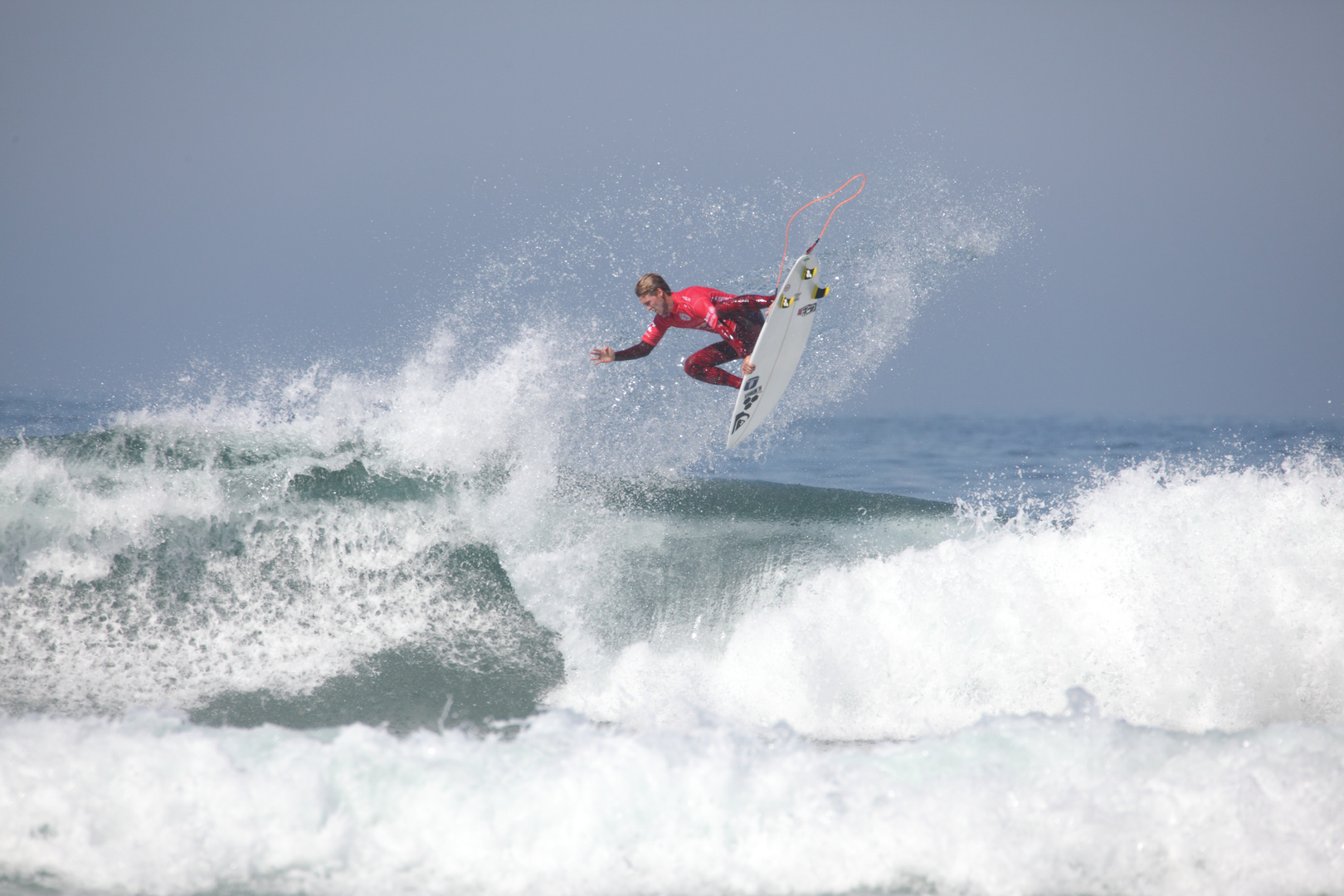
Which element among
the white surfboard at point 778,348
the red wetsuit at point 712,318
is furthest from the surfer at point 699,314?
the white surfboard at point 778,348

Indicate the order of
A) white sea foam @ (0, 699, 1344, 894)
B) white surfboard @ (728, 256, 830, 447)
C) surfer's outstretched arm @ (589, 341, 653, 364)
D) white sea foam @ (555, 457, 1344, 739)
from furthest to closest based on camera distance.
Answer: white surfboard @ (728, 256, 830, 447) < surfer's outstretched arm @ (589, 341, 653, 364) < white sea foam @ (555, 457, 1344, 739) < white sea foam @ (0, 699, 1344, 894)

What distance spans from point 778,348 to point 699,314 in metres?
0.67

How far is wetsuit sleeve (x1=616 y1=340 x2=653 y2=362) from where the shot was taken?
19.8 ft

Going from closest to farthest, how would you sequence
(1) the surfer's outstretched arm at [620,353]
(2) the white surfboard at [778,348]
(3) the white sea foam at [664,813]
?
(3) the white sea foam at [664,813], (1) the surfer's outstretched arm at [620,353], (2) the white surfboard at [778,348]

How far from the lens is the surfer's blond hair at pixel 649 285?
5855mm

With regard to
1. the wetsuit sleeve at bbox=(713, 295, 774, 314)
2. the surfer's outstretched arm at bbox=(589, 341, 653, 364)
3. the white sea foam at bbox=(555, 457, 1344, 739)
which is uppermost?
the wetsuit sleeve at bbox=(713, 295, 774, 314)

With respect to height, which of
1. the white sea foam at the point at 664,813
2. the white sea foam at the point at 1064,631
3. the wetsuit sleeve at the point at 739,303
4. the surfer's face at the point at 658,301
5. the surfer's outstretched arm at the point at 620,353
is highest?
the wetsuit sleeve at the point at 739,303

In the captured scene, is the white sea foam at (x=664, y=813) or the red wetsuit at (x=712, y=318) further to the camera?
the red wetsuit at (x=712, y=318)

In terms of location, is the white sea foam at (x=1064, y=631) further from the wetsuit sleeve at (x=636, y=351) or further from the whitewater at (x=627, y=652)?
the wetsuit sleeve at (x=636, y=351)

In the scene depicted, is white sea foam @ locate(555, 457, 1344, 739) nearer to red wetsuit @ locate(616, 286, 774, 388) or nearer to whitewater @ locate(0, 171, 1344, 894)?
whitewater @ locate(0, 171, 1344, 894)

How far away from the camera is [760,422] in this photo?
6.78 m

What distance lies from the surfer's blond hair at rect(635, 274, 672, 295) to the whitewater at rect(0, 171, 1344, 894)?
1.17 m

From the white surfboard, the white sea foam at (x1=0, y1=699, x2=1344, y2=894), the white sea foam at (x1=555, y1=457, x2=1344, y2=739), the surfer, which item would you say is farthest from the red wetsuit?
the white sea foam at (x1=0, y1=699, x2=1344, y2=894)

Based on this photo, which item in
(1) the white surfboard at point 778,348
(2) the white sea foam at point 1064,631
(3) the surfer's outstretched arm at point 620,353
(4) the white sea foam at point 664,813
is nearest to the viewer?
(4) the white sea foam at point 664,813
